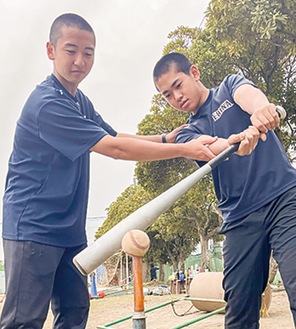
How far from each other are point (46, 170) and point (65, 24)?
2.40ft

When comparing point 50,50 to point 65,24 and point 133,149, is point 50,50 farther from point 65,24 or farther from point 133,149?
point 133,149

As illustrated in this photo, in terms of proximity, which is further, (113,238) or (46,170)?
(46,170)

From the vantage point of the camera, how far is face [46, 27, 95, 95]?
2.10 meters

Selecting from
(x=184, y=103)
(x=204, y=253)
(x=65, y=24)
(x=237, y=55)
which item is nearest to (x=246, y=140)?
(x=184, y=103)

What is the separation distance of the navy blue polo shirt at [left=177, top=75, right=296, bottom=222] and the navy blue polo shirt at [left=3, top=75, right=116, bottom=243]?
736mm

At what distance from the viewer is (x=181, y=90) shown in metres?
2.51

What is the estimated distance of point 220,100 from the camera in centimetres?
246

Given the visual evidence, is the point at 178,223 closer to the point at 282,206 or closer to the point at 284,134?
the point at 284,134

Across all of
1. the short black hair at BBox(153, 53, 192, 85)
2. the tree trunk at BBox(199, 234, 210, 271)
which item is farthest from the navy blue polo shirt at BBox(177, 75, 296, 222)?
the tree trunk at BBox(199, 234, 210, 271)

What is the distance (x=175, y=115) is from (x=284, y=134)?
3209 millimetres

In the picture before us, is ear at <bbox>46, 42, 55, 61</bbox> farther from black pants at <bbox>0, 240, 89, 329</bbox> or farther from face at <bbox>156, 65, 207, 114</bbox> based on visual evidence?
black pants at <bbox>0, 240, 89, 329</bbox>

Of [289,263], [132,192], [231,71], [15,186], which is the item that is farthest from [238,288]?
[132,192]

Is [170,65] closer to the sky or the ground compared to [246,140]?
closer to the sky

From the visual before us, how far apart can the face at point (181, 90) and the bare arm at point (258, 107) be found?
309 mm
